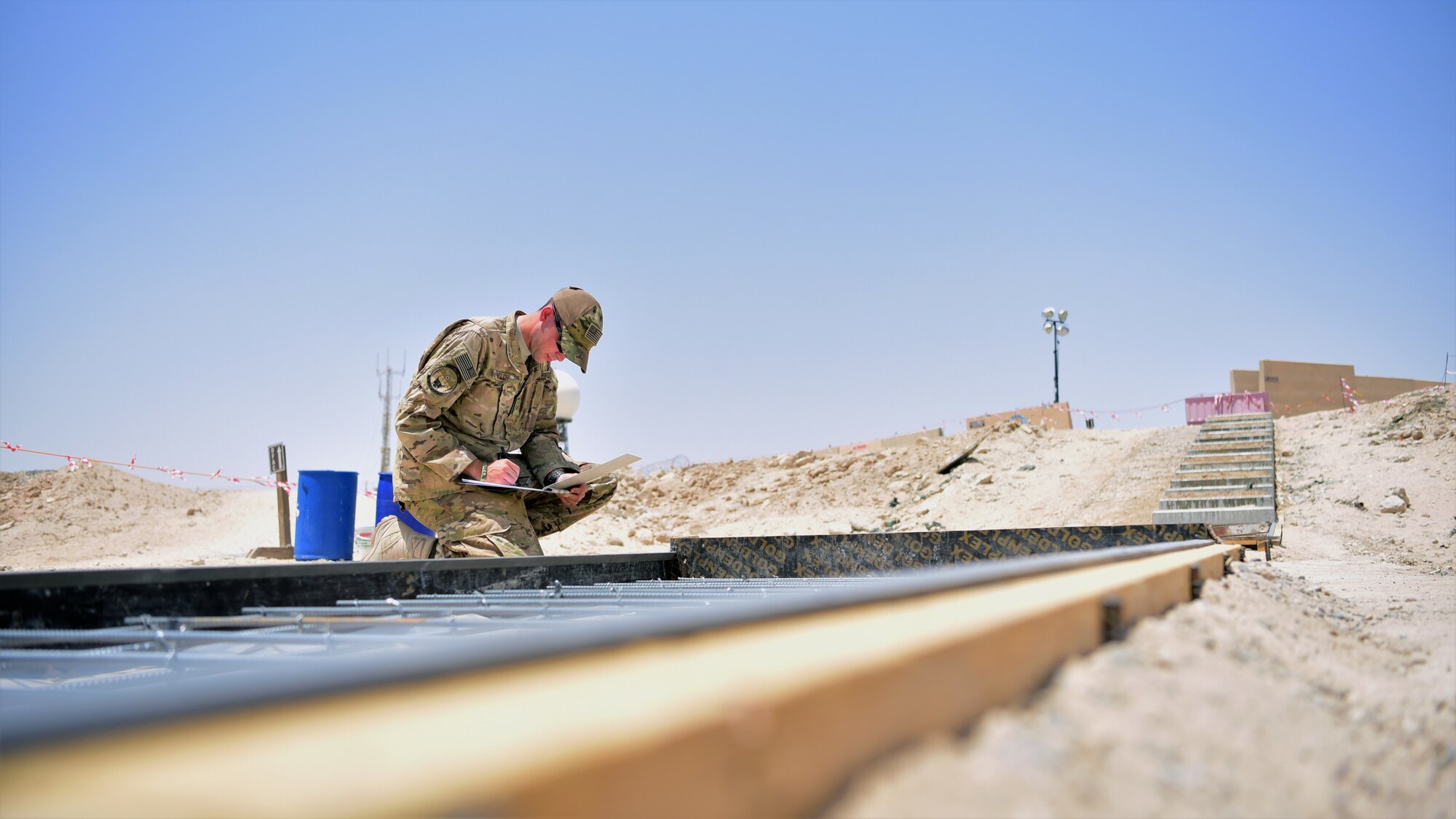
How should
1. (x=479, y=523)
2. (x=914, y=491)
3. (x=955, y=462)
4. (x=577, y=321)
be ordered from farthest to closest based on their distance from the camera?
(x=955, y=462) → (x=914, y=491) → (x=577, y=321) → (x=479, y=523)

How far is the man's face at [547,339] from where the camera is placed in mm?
6004

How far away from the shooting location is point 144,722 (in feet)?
1.93

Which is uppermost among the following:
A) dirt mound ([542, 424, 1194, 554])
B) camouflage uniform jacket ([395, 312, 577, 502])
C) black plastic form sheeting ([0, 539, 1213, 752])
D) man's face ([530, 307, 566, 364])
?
man's face ([530, 307, 566, 364])

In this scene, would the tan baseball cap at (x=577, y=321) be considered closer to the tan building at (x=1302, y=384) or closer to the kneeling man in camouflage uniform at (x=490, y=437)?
the kneeling man in camouflage uniform at (x=490, y=437)

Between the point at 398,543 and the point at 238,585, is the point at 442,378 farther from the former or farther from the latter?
the point at 238,585

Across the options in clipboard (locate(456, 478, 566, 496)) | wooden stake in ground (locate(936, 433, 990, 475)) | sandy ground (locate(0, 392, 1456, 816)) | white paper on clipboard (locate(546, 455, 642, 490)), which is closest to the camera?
sandy ground (locate(0, 392, 1456, 816))

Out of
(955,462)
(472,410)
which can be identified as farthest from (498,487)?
(955,462)

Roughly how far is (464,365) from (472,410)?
38cm

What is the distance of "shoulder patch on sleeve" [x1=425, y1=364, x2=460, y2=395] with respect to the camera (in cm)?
572

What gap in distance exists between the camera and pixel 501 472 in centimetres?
573

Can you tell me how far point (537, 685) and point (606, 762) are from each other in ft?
0.44

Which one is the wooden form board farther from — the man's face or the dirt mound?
the dirt mound

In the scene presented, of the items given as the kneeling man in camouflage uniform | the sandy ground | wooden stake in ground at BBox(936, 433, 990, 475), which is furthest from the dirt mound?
the kneeling man in camouflage uniform

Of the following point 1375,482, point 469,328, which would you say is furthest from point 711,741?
point 1375,482
